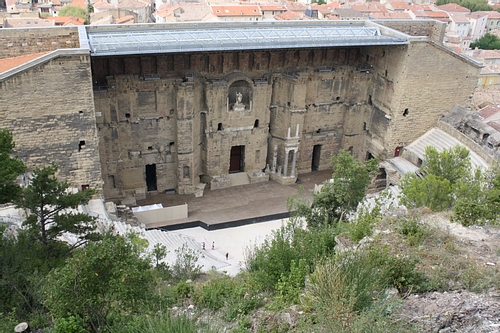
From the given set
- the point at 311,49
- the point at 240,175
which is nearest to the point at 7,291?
the point at 240,175

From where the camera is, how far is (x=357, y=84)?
31953mm

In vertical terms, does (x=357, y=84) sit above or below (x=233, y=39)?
below

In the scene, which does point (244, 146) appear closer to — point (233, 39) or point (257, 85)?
point (257, 85)

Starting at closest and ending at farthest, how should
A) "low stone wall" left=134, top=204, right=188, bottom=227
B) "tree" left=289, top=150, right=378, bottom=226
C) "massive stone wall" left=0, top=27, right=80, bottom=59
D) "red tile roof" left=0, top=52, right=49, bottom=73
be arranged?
"tree" left=289, top=150, right=378, bottom=226 → "red tile roof" left=0, top=52, right=49, bottom=73 → "massive stone wall" left=0, top=27, right=80, bottom=59 → "low stone wall" left=134, top=204, right=188, bottom=227

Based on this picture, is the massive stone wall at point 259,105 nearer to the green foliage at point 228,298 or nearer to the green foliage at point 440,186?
the green foliage at point 440,186

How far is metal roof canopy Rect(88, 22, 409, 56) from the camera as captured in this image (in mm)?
24487

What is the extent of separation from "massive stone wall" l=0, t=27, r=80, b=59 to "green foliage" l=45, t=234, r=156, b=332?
18.9 metres

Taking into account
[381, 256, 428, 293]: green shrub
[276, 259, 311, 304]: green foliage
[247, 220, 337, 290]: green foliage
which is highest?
[381, 256, 428, 293]: green shrub

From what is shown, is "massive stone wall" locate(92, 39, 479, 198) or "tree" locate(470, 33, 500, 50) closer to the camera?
"massive stone wall" locate(92, 39, 479, 198)

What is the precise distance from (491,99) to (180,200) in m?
26.8

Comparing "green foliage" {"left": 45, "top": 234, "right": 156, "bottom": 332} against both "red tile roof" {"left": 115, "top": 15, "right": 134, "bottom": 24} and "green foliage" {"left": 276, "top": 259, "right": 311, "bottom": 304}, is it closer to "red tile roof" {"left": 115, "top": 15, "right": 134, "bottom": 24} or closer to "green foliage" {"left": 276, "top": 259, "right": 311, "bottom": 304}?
"green foliage" {"left": 276, "top": 259, "right": 311, "bottom": 304}

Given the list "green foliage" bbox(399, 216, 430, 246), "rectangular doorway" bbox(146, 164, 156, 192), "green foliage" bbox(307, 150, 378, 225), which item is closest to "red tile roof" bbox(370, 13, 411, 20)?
"rectangular doorway" bbox(146, 164, 156, 192)

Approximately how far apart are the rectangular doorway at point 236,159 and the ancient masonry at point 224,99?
0.25ft

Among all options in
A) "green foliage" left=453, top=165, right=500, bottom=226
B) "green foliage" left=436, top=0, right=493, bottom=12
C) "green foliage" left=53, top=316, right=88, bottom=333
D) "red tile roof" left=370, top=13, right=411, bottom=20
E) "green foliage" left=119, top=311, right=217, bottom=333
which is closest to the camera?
"green foliage" left=119, top=311, right=217, bottom=333
